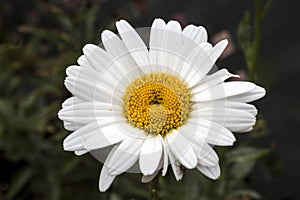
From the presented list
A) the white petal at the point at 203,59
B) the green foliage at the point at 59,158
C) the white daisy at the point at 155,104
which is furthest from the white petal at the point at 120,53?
the green foliage at the point at 59,158

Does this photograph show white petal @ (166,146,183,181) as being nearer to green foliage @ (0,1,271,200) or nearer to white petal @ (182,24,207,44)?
white petal @ (182,24,207,44)

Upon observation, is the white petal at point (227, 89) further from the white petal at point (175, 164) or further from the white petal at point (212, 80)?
the white petal at point (175, 164)

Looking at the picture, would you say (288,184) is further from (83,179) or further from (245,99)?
(245,99)

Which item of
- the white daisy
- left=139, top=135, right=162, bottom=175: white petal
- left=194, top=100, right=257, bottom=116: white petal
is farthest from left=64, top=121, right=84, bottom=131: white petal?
left=194, top=100, right=257, bottom=116: white petal

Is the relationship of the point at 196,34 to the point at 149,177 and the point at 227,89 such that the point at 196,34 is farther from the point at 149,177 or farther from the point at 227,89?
the point at 149,177

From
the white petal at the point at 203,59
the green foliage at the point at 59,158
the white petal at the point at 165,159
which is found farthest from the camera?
the green foliage at the point at 59,158

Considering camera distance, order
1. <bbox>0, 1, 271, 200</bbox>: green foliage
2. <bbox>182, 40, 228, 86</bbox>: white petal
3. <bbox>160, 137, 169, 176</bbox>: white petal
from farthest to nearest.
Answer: <bbox>0, 1, 271, 200</bbox>: green foliage
<bbox>182, 40, 228, 86</bbox>: white petal
<bbox>160, 137, 169, 176</bbox>: white petal
